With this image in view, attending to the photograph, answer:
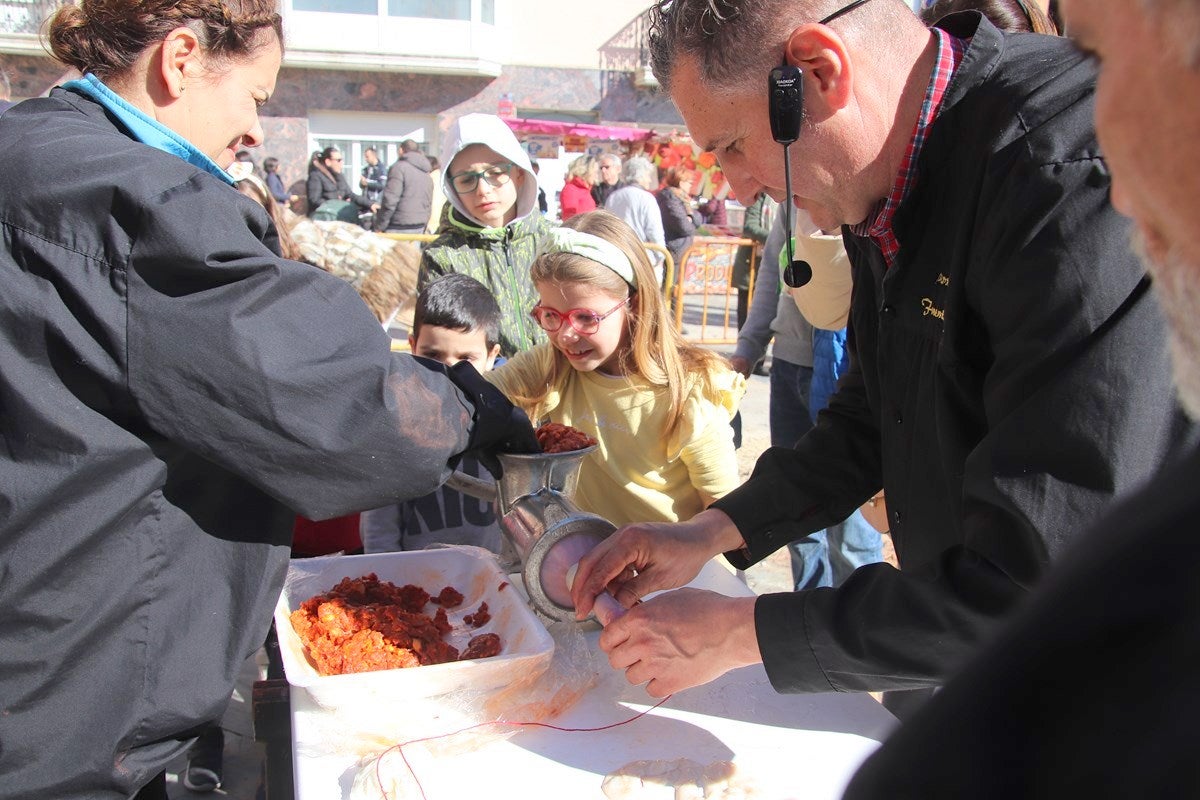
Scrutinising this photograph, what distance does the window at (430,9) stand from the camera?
27375mm

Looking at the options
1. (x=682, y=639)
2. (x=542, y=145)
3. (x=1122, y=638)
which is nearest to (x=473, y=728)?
(x=682, y=639)

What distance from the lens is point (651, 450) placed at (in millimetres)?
3086

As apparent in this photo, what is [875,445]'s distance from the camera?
2.12 metres

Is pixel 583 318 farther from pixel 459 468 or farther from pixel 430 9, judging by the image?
pixel 430 9

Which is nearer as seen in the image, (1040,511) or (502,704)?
(1040,511)

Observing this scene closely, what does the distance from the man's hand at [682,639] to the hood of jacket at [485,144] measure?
122 inches

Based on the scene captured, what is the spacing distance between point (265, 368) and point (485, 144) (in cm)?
320

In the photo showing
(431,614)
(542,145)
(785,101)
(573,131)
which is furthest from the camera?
(573,131)

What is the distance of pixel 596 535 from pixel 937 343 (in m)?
0.80

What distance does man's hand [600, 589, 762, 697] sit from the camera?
161 cm

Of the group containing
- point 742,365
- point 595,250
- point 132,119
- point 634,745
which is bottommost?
point 634,745

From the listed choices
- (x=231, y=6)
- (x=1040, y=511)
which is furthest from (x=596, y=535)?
(x=231, y=6)

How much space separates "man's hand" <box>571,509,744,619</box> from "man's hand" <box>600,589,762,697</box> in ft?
0.50

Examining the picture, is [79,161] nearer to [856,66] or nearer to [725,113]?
[725,113]
